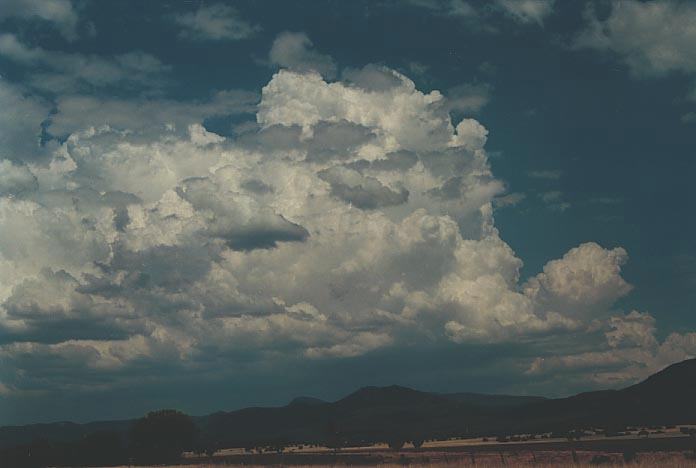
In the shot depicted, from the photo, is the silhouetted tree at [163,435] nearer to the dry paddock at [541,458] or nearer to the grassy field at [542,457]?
the grassy field at [542,457]

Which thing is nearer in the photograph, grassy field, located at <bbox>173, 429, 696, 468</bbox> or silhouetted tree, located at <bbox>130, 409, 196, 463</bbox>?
grassy field, located at <bbox>173, 429, 696, 468</bbox>

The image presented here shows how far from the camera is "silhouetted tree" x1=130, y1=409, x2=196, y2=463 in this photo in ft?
544

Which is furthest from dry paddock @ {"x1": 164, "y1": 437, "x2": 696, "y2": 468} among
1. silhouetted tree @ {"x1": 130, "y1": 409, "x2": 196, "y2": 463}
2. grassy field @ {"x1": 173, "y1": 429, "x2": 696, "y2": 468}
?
silhouetted tree @ {"x1": 130, "y1": 409, "x2": 196, "y2": 463}

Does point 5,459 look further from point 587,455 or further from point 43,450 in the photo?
point 587,455

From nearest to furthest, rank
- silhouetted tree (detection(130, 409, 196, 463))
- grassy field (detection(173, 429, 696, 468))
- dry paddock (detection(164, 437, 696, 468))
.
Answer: dry paddock (detection(164, 437, 696, 468)) < grassy field (detection(173, 429, 696, 468)) < silhouetted tree (detection(130, 409, 196, 463))

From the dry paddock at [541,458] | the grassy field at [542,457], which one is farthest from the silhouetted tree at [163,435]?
the dry paddock at [541,458]

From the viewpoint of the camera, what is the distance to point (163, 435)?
16788cm

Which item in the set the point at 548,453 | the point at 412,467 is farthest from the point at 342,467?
the point at 548,453

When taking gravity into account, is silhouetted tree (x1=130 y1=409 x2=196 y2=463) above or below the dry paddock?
above

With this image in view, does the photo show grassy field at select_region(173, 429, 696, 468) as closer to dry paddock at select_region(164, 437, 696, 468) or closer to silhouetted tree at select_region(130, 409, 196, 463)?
dry paddock at select_region(164, 437, 696, 468)

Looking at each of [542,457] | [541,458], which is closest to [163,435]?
A: [542,457]

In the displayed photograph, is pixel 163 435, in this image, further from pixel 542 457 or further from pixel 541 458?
pixel 541 458

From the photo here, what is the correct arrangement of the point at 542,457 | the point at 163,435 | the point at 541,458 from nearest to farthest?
1. the point at 541,458
2. the point at 542,457
3. the point at 163,435

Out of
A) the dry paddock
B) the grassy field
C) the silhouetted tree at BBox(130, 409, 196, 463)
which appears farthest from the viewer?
the silhouetted tree at BBox(130, 409, 196, 463)
